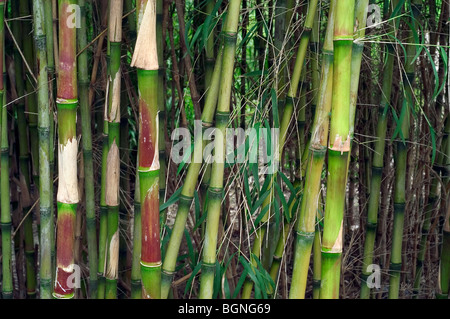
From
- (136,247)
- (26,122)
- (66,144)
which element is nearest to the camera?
(66,144)

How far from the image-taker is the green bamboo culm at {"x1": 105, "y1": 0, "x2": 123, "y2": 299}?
4.00 ft

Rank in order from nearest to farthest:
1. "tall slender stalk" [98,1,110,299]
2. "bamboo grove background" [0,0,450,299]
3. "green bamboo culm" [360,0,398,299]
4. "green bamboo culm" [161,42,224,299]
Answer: "bamboo grove background" [0,0,450,299]
"green bamboo culm" [161,42,224,299]
"tall slender stalk" [98,1,110,299]
"green bamboo culm" [360,0,398,299]

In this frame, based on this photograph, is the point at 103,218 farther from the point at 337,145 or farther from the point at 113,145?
the point at 337,145

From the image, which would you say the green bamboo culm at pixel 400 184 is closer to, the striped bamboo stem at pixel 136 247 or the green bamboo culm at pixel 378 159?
the green bamboo culm at pixel 378 159

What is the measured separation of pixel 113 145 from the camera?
132 cm

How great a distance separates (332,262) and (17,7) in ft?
4.06

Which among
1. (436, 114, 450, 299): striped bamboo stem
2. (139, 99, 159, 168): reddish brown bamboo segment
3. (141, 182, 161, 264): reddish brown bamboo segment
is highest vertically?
(139, 99, 159, 168): reddish brown bamboo segment

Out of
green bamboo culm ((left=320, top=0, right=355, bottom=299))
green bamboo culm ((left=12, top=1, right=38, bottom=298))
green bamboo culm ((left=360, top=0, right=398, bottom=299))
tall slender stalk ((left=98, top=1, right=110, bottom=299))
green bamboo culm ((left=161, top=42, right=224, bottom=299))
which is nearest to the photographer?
green bamboo culm ((left=320, top=0, right=355, bottom=299))

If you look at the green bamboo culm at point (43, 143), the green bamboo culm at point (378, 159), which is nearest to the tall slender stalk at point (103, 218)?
the green bamboo culm at point (43, 143)

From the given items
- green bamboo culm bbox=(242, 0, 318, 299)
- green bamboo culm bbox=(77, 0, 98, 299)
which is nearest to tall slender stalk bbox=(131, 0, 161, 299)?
green bamboo culm bbox=(242, 0, 318, 299)

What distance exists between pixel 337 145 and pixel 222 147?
24 cm

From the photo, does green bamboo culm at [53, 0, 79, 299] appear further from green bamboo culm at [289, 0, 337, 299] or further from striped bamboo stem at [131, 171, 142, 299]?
green bamboo culm at [289, 0, 337, 299]

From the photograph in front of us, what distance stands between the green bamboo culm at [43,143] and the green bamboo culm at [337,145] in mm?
624

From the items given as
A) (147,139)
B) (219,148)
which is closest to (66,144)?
(147,139)
